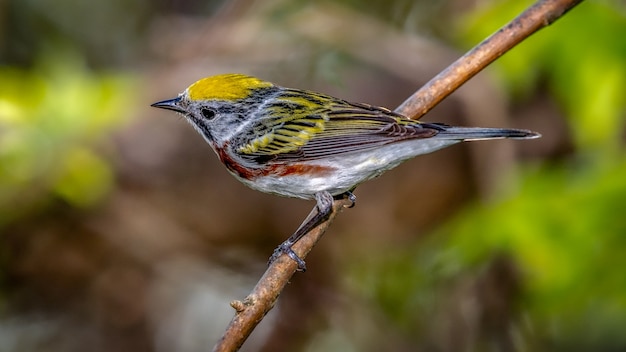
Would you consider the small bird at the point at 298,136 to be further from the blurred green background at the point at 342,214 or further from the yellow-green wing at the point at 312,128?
the blurred green background at the point at 342,214

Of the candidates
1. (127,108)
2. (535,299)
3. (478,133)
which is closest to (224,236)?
(127,108)

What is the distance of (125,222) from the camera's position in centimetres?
705

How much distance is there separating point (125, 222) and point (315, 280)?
69.0 inches

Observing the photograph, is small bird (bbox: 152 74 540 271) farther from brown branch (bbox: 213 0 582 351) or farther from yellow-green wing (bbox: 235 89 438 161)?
brown branch (bbox: 213 0 582 351)

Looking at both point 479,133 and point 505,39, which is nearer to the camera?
point 505,39

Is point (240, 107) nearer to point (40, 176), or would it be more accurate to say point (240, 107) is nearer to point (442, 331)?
point (40, 176)

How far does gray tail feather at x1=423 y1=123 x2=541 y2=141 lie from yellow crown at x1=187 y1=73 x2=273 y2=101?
3.89ft

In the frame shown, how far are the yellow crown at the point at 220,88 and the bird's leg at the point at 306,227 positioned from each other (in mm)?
801

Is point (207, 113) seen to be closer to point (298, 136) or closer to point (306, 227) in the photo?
point (298, 136)

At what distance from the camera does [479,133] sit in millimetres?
4094

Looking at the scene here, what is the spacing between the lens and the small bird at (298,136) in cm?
459

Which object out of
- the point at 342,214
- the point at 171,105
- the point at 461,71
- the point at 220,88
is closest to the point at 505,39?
the point at 461,71

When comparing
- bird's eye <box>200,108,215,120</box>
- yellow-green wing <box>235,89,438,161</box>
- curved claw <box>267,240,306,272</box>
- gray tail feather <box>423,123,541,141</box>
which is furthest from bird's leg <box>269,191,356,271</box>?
bird's eye <box>200,108,215,120</box>

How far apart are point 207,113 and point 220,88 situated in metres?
0.18
